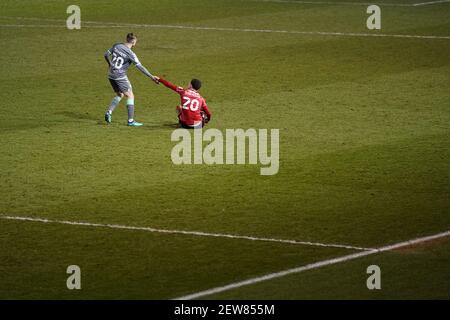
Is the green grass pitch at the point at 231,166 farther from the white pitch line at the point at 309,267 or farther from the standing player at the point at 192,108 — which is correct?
the standing player at the point at 192,108

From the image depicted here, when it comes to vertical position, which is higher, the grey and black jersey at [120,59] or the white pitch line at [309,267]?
the grey and black jersey at [120,59]

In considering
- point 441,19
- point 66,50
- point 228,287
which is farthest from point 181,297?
point 441,19

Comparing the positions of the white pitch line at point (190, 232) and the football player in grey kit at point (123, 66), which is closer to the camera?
the white pitch line at point (190, 232)

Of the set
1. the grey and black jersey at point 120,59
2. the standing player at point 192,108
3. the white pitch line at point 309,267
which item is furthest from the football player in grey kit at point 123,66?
the white pitch line at point 309,267

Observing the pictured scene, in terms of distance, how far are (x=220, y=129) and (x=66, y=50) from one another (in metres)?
8.73

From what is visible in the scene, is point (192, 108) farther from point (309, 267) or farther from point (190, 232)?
point (309, 267)

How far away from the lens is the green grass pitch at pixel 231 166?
12.4 m

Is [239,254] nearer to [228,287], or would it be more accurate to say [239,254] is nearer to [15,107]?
[228,287]

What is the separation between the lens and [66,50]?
26828 mm

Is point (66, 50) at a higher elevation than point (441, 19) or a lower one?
lower

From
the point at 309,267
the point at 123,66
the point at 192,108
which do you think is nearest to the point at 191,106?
the point at 192,108

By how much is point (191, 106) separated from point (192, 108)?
0.04 meters

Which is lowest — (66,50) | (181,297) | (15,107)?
(181,297)

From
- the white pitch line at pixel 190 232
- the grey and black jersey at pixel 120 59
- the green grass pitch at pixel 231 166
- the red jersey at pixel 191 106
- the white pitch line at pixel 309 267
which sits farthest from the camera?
the grey and black jersey at pixel 120 59
